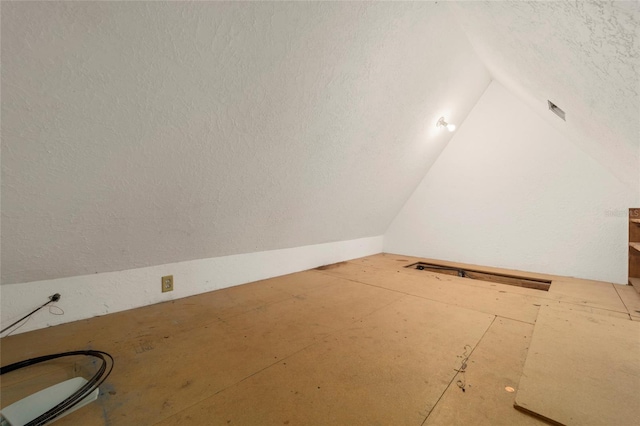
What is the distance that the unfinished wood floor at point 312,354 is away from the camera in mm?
1066

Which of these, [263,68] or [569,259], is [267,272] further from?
[569,259]

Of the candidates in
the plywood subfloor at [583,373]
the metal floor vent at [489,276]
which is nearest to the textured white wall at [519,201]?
the metal floor vent at [489,276]

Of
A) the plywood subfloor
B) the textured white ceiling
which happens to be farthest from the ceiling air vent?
the plywood subfloor

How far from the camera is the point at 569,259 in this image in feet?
10.1

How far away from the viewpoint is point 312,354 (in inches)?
58.6

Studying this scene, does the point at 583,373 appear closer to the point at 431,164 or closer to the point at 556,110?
the point at 556,110

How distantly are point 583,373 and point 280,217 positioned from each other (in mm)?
2335

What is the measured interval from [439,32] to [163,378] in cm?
306

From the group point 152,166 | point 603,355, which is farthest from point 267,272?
point 603,355

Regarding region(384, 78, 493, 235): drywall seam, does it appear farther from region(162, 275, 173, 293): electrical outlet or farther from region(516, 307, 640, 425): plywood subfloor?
region(162, 275, 173, 293): electrical outlet

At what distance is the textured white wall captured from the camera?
2.89m

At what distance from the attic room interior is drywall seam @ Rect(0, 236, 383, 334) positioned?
16mm

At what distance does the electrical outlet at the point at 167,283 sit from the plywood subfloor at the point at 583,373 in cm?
247

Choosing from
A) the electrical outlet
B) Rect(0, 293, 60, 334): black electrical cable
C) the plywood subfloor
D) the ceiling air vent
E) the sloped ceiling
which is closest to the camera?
the plywood subfloor
